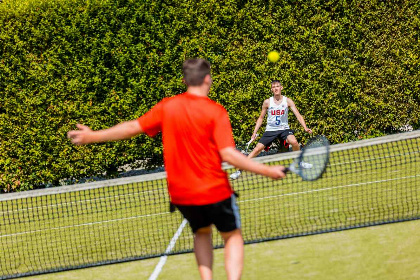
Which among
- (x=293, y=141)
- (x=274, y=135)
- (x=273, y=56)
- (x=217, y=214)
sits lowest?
(x=293, y=141)

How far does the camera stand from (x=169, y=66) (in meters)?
13.0

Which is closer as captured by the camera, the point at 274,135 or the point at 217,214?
the point at 217,214

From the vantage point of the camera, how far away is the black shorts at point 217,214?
12.5 feet

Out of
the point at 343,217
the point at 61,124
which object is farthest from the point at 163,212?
the point at 61,124

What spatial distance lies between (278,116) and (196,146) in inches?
294

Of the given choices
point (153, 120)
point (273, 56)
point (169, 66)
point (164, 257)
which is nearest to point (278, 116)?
point (273, 56)

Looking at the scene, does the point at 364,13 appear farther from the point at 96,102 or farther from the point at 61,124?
the point at 61,124

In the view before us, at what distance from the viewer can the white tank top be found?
11.1 metres

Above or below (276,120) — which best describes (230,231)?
below

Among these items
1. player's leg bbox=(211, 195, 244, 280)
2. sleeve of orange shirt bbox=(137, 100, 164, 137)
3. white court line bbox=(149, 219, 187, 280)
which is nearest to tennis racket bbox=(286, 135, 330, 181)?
player's leg bbox=(211, 195, 244, 280)

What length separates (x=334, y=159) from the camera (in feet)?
37.8

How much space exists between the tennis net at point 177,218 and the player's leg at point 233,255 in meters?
2.56

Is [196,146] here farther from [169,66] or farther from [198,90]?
[169,66]

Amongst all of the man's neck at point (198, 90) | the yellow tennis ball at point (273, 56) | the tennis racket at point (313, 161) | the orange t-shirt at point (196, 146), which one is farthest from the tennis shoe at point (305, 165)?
the yellow tennis ball at point (273, 56)
